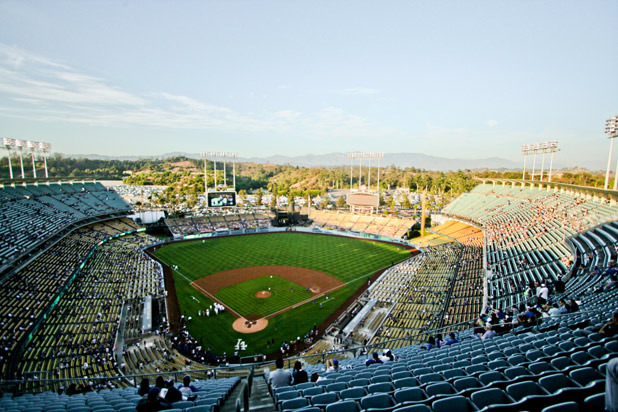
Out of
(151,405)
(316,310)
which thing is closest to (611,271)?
(151,405)

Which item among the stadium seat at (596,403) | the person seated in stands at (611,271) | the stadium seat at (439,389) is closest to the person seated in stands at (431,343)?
the stadium seat at (439,389)

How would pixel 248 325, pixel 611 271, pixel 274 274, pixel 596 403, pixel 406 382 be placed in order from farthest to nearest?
pixel 274 274
pixel 248 325
pixel 611 271
pixel 406 382
pixel 596 403

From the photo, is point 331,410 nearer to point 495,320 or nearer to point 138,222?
point 495,320

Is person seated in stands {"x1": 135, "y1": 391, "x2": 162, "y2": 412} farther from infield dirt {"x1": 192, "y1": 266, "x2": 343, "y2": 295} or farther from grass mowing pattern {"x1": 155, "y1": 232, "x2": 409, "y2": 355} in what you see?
infield dirt {"x1": 192, "y1": 266, "x2": 343, "y2": 295}

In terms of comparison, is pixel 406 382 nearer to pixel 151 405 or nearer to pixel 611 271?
pixel 151 405

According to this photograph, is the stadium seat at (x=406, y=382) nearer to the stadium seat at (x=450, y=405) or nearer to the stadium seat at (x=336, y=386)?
the stadium seat at (x=336, y=386)
